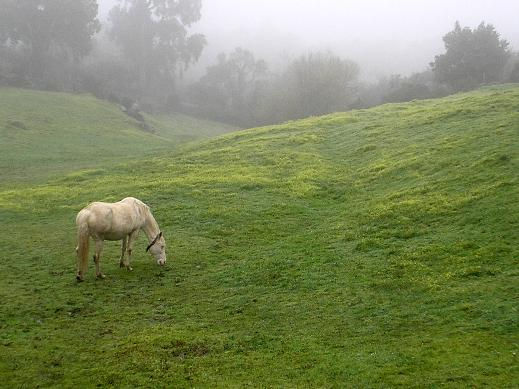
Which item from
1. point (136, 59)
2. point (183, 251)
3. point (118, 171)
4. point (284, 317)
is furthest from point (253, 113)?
point (284, 317)

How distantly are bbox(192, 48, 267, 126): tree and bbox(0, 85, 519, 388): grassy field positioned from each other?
64317 millimetres

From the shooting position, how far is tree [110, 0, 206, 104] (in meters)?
93.4

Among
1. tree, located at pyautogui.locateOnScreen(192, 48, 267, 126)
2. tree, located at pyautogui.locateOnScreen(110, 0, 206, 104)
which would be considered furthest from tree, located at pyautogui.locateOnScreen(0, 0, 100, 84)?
tree, located at pyautogui.locateOnScreen(192, 48, 267, 126)

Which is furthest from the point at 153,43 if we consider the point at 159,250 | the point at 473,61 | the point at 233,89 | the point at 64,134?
the point at 159,250

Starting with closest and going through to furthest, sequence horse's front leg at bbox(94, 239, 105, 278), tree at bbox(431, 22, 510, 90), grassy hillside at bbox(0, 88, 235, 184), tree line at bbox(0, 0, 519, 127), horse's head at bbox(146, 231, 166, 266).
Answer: horse's front leg at bbox(94, 239, 105, 278) < horse's head at bbox(146, 231, 166, 266) < grassy hillside at bbox(0, 88, 235, 184) < tree at bbox(431, 22, 510, 90) < tree line at bbox(0, 0, 519, 127)

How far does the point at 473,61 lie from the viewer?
7106 centimetres

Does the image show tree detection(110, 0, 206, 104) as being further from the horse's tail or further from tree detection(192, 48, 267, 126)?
the horse's tail

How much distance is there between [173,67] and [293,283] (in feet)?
293

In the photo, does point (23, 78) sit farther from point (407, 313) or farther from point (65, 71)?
point (407, 313)

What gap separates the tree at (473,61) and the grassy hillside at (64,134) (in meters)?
33.8

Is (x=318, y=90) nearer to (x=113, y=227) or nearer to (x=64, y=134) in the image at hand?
(x=64, y=134)

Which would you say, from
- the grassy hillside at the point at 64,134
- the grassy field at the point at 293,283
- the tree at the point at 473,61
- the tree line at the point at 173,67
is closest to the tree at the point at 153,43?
the tree line at the point at 173,67

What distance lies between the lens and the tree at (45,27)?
7731 centimetres

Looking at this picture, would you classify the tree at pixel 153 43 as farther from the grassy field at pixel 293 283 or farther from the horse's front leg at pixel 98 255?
the horse's front leg at pixel 98 255
